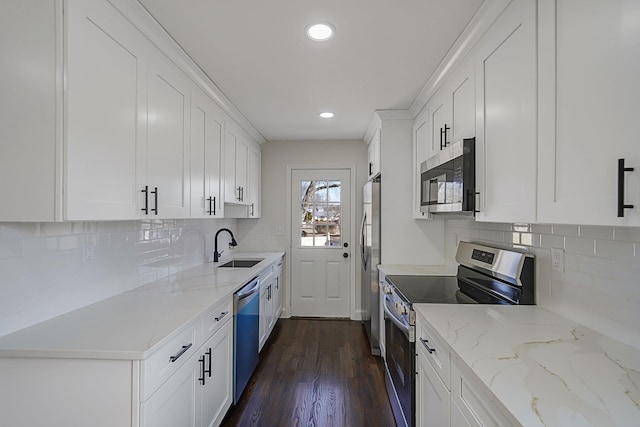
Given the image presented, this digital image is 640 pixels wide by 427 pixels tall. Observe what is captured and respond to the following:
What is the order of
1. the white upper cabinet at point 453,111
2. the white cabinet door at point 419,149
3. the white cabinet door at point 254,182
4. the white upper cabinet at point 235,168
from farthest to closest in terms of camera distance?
the white cabinet door at point 254,182 < the white upper cabinet at point 235,168 < the white cabinet door at point 419,149 < the white upper cabinet at point 453,111

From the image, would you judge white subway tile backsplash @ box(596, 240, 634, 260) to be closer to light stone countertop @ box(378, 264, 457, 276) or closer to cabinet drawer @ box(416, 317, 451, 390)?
cabinet drawer @ box(416, 317, 451, 390)

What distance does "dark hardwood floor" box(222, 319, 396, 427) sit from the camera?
2.21 meters

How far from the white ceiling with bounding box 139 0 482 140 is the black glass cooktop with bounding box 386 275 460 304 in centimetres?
147

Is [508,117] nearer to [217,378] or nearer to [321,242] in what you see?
[217,378]

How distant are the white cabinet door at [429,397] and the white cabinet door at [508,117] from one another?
0.77 meters

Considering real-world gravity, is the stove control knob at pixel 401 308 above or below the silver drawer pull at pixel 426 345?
above

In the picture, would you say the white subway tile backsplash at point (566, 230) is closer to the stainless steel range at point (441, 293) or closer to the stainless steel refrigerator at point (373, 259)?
the stainless steel range at point (441, 293)

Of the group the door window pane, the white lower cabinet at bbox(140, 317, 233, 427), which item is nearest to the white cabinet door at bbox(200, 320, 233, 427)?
the white lower cabinet at bbox(140, 317, 233, 427)

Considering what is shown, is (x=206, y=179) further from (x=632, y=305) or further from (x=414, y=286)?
(x=632, y=305)

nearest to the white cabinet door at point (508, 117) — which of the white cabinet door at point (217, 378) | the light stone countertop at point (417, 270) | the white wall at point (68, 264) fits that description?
the light stone countertop at point (417, 270)

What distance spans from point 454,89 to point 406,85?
0.51m

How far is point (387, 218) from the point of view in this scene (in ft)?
9.95

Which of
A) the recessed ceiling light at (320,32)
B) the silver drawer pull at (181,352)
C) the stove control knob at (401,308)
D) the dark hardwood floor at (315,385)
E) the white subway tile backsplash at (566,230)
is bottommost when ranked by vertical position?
the dark hardwood floor at (315,385)

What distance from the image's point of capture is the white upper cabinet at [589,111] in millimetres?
829
